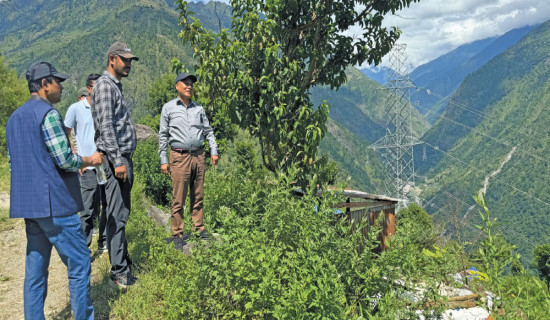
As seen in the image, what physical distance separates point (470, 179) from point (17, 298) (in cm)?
21004

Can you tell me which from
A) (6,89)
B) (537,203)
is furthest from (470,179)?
(6,89)

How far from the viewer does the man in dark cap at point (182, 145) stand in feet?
16.5

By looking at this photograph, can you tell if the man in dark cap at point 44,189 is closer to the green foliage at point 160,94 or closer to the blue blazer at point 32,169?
the blue blazer at point 32,169

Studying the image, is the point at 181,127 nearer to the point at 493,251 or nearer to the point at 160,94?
the point at 493,251

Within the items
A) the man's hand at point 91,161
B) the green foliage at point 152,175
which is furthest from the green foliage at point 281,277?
the green foliage at point 152,175

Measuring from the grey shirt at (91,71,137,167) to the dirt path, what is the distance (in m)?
1.71

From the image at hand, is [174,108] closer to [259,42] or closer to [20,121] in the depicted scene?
[259,42]

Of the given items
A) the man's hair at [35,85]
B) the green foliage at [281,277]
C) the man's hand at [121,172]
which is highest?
the man's hair at [35,85]

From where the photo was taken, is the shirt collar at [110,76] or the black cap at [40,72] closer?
the black cap at [40,72]

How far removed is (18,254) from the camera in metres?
5.89

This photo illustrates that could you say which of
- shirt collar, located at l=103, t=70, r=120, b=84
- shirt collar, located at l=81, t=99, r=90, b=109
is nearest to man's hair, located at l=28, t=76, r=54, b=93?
shirt collar, located at l=103, t=70, r=120, b=84

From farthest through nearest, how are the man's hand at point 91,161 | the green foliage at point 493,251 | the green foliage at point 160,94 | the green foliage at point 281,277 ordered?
the green foliage at point 160,94 → the man's hand at point 91,161 → the green foliage at point 281,277 → the green foliage at point 493,251

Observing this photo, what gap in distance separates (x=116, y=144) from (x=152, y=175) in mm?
7409

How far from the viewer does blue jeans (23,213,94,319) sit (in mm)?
2943
